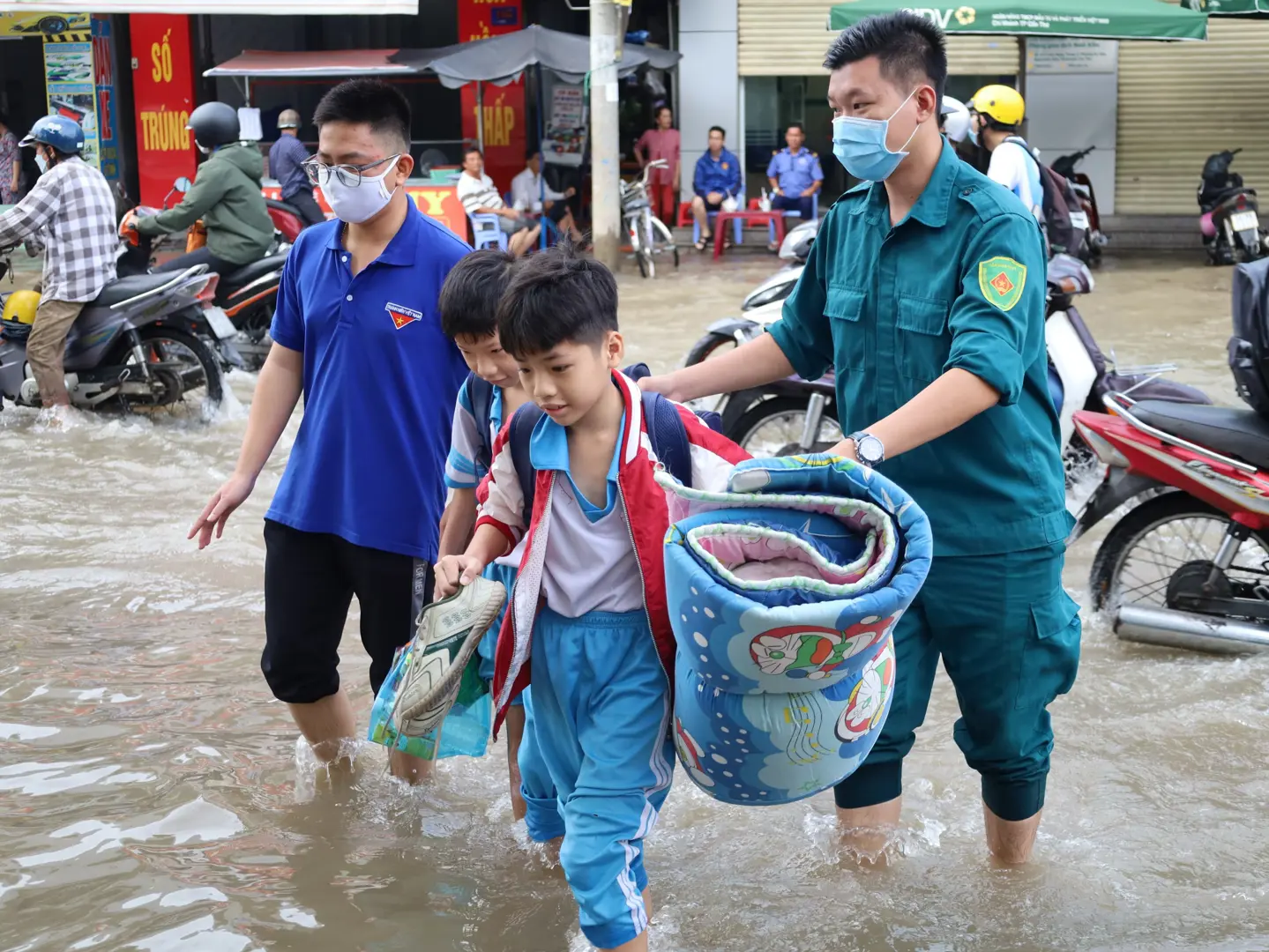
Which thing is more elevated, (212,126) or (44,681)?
(212,126)

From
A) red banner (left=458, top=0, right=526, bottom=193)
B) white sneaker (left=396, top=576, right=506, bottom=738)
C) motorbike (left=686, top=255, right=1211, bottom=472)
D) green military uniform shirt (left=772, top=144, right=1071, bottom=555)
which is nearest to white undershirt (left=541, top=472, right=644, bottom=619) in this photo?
white sneaker (left=396, top=576, right=506, bottom=738)

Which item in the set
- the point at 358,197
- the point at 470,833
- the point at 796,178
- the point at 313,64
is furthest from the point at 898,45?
the point at 313,64

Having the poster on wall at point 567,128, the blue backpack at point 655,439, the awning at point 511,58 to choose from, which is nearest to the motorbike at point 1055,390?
the blue backpack at point 655,439

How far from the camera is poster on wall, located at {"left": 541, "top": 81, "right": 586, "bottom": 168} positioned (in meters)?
16.1

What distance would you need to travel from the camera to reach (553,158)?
15953mm

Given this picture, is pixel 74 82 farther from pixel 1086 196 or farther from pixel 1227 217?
pixel 1227 217

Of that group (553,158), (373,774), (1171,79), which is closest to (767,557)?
(373,774)

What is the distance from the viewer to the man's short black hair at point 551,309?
245 centimetres

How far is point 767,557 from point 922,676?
29.2 inches

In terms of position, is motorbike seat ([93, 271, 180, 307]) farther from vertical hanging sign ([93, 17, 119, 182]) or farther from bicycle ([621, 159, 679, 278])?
vertical hanging sign ([93, 17, 119, 182])

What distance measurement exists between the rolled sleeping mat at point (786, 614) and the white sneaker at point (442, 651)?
1.34 feet

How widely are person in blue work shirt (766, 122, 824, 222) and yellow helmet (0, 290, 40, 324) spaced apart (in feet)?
30.2

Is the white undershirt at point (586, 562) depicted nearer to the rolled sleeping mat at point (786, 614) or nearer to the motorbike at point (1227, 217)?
the rolled sleeping mat at point (786, 614)

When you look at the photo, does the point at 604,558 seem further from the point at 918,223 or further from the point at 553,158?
the point at 553,158
